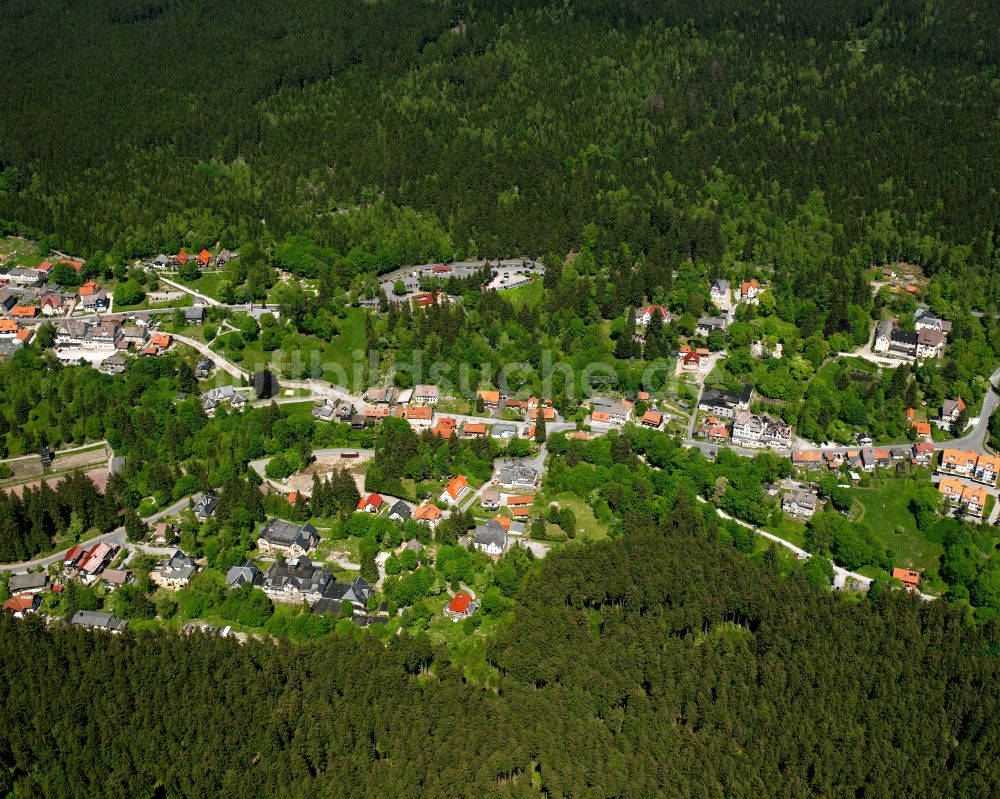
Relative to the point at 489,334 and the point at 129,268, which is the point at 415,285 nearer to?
the point at 489,334

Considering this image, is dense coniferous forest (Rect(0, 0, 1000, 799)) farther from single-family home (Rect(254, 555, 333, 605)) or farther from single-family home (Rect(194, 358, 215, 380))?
single-family home (Rect(254, 555, 333, 605))

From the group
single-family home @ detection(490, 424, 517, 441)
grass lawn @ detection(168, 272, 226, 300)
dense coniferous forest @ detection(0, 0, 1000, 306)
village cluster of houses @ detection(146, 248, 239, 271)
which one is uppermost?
dense coniferous forest @ detection(0, 0, 1000, 306)

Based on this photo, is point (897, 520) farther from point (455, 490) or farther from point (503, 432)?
point (455, 490)

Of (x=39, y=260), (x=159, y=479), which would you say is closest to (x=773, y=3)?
(x=39, y=260)

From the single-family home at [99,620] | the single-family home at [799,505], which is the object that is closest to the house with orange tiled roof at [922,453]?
the single-family home at [799,505]

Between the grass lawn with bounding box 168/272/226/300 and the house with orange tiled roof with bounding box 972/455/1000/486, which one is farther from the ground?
the grass lawn with bounding box 168/272/226/300

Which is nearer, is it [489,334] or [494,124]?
[489,334]

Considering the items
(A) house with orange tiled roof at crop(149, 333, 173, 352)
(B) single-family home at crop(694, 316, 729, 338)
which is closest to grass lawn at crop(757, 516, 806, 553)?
(B) single-family home at crop(694, 316, 729, 338)
